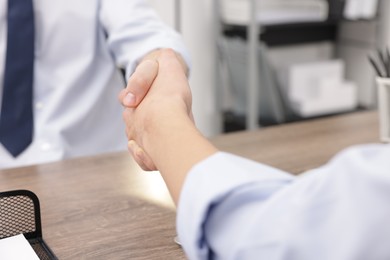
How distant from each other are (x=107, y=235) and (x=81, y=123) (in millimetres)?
615

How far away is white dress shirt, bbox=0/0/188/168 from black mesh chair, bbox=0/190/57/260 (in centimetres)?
49

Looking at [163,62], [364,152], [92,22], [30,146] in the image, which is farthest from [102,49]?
[364,152]

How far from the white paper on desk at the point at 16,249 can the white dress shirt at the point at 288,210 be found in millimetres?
250

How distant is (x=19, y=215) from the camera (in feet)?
2.42

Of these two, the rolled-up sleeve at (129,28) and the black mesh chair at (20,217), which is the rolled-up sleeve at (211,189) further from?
the rolled-up sleeve at (129,28)

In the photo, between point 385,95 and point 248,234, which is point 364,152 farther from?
point 385,95

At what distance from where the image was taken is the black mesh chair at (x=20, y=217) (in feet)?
2.39

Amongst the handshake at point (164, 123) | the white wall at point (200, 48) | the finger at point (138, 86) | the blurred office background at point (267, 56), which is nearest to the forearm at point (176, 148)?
the handshake at point (164, 123)

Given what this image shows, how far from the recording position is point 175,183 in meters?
0.52

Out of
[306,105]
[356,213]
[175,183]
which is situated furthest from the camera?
[306,105]

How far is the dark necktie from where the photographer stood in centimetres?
121

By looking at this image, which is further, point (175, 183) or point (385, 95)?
point (385, 95)

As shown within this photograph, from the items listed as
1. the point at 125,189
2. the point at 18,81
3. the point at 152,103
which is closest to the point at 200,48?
the point at 18,81

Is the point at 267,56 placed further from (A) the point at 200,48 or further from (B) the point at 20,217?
(B) the point at 20,217
